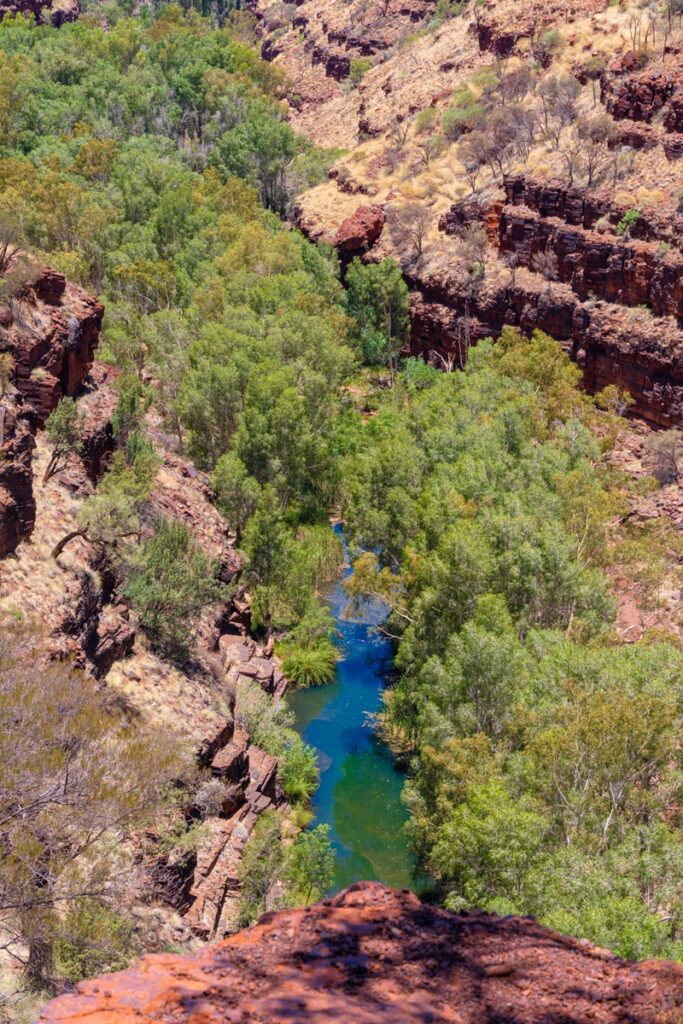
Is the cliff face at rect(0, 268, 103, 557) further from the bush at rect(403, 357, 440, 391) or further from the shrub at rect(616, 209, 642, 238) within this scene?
the shrub at rect(616, 209, 642, 238)

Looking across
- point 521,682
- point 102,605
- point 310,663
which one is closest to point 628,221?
point 310,663

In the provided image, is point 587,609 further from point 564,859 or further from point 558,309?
point 558,309

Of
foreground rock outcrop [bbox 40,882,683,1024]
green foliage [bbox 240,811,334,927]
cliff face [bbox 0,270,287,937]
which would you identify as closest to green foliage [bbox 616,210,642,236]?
cliff face [bbox 0,270,287,937]

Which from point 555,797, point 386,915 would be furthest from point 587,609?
point 386,915

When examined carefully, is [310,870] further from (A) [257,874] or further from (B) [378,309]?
(B) [378,309]

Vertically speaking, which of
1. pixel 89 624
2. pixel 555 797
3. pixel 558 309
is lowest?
pixel 555 797
